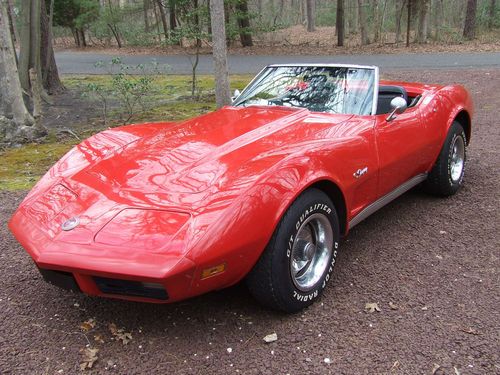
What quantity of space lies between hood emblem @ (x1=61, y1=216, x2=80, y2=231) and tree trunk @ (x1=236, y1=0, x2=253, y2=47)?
64.8ft

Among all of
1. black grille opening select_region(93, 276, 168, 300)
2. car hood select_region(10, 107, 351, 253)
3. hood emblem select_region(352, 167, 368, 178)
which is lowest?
black grille opening select_region(93, 276, 168, 300)

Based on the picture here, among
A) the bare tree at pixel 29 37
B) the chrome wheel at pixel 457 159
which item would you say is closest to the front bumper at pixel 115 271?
the chrome wheel at pixel 457 159

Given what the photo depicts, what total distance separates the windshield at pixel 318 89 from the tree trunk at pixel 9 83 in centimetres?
445

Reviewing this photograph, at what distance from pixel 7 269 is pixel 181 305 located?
1473mm

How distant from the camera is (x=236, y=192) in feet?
8.57

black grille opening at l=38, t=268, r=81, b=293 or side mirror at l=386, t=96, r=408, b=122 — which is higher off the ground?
side mirror at l=386, t=96, r=408, b=122

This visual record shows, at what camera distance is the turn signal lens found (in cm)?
239

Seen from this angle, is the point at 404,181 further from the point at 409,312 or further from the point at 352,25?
the point at 352,25

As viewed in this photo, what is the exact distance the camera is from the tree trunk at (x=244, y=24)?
2162cm

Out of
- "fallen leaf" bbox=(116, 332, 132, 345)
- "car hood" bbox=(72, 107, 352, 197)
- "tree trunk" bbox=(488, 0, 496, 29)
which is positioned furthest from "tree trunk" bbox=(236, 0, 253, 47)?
"fallen leaf" bbox=(116, 332, 132, 345)

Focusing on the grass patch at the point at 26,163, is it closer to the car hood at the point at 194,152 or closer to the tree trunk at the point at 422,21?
the car hood at the point at 194,152

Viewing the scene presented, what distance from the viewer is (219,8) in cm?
777

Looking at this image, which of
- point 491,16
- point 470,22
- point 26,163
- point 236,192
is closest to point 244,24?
point 470,22

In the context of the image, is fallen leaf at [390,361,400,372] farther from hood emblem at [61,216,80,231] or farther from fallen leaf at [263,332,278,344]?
hood emblem at [61,216,80,231]
